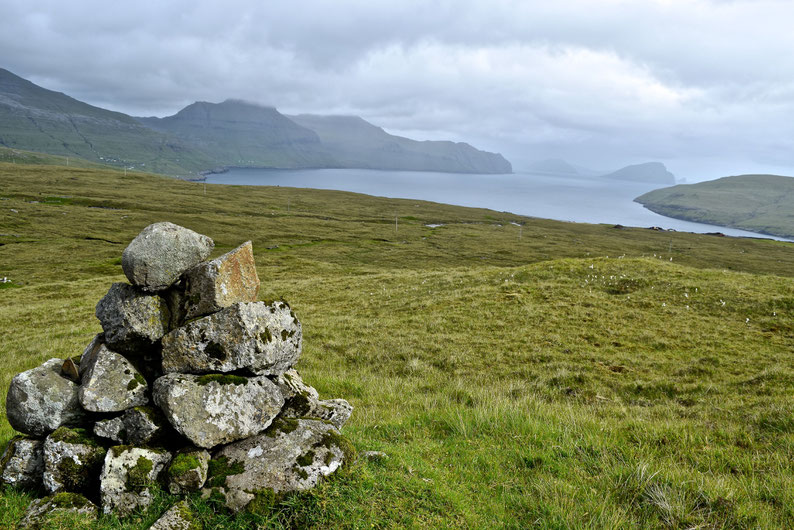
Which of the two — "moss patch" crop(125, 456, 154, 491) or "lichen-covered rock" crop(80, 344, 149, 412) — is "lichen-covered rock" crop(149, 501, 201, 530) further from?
"lichen-covered rock" crop(80, 344, 149, 412)

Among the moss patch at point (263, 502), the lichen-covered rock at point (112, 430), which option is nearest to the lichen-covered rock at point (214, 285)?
the lichen-covered rock at point (112, 430)

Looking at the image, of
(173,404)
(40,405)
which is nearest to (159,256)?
(173,404)

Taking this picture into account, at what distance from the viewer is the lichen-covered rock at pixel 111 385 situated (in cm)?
732

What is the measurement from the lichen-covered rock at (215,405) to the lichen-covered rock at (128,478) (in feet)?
2.29

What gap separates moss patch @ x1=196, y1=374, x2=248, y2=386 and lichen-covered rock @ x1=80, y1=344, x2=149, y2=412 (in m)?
1.22

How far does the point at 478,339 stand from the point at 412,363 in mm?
4790

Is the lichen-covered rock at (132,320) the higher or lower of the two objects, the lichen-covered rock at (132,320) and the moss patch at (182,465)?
the higher

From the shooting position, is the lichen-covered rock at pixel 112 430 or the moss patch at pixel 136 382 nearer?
the lichen-covered rock at pixel 112 430

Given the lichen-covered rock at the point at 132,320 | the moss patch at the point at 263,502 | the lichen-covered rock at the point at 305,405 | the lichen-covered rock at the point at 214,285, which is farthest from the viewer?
the lichen-covered rock at the point at 305,405

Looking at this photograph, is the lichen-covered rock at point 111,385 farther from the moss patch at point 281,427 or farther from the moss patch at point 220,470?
the moss patch at point 281,427

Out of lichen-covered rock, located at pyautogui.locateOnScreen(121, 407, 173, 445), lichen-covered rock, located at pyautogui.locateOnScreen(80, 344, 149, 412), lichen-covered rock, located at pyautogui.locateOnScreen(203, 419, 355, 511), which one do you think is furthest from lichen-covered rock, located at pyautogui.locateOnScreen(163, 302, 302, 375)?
lichen-covered rock, located at pyautogui.locateOnScreen(203, 419, 355, 511)

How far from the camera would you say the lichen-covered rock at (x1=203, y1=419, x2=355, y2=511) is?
257 inches

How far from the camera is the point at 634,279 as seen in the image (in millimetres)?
30875

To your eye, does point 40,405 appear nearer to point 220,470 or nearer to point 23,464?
point 23,464
